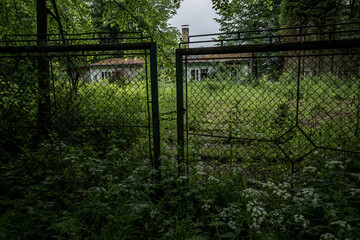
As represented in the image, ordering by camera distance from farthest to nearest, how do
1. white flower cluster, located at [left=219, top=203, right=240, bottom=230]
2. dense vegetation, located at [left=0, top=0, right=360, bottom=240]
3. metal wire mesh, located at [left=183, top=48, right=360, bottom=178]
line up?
metal wire mesh, located at [left=183, top=48, right=360, bottom=178] < dense vegetation, located at [left=0, top=0, right=360, bottom=240] < white flower cluster, located at [left=219, top=203, right=240, bottom=230]

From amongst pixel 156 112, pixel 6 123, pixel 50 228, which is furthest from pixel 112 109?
pixel 50 228

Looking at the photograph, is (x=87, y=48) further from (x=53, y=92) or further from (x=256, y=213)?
(x=256, y=213)

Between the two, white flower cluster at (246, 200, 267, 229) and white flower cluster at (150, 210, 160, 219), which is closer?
white flower cluster at (246, 200, 267, 229)

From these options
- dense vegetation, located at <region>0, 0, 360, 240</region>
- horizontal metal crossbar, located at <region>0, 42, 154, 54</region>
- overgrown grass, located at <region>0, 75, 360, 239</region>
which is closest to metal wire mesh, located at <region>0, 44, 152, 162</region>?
dense vegetation, located at <region>0, 0, 360, 240</region>

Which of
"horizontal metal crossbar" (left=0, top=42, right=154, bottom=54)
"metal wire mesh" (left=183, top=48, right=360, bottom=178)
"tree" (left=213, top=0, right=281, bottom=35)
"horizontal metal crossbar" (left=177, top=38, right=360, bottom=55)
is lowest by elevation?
"metal wire mesh" (left=183, top=48, right=360, bottom=178)

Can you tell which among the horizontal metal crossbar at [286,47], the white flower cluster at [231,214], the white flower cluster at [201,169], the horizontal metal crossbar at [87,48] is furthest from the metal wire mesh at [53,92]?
the white flower cluster at [231,214]

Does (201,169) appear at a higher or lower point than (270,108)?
lower

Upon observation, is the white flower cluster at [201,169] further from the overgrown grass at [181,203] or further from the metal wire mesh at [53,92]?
the metal wire mesh at [53,92]

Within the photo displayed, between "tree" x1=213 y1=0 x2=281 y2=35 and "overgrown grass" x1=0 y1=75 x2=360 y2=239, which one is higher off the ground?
"tree" x1=213 y1=0 x2=281 y2=35

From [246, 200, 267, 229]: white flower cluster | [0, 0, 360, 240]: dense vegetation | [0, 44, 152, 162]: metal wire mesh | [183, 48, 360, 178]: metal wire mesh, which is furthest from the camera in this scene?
[0, 44, 152, 162]: metal wire mesh

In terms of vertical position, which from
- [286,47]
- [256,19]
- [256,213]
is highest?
[256,19]

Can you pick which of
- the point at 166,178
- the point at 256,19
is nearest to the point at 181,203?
the point at 166,178

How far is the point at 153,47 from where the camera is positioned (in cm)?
282

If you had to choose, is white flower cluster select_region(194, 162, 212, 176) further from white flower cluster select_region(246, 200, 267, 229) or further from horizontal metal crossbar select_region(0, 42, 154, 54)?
horizontal metal crossbar select_region(0, 42, 154, 54)
